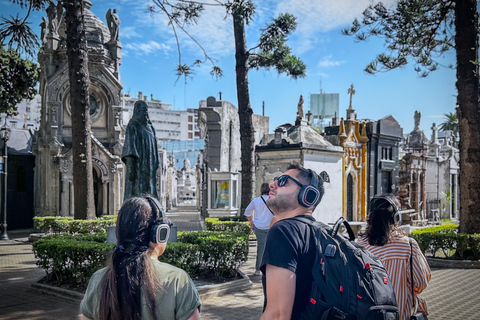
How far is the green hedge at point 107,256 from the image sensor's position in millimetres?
8641

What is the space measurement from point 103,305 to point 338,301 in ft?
4.21

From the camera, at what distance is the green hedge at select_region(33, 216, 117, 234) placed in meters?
15.7

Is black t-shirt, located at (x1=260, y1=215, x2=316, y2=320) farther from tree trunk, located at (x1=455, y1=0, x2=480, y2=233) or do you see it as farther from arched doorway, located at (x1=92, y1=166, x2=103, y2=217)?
arched doorway, located at (x1=92, y1=166, x2=103, y2=217)

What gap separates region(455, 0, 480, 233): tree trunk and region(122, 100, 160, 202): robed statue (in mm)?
8990

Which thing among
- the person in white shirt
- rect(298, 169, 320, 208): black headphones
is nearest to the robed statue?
the person in white shirt

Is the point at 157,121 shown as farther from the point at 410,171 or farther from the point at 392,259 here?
the point at 392,259

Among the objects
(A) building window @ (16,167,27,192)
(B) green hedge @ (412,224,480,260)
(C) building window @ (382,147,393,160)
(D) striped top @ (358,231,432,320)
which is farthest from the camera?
(A) building window @ (16,167,27,192)

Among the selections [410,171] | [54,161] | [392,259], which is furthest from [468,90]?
[54,161]

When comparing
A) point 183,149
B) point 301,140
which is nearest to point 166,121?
point 183,149

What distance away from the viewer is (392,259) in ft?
12.6

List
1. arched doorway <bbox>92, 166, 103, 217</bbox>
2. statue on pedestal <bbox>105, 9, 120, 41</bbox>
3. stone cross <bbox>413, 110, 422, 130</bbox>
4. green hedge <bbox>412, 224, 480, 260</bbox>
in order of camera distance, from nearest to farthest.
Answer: green hedge <bbox>412, 224, 480, 260</bbox> → arched doorway <bbox>92, 166, 103, 217</bbox> → statue on pedestal <bbox>105, 9, 120, 41</bbox> → stone cross <bbox>413, 110, 422, 130</bbox>

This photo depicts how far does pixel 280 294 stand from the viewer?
2.51 metres

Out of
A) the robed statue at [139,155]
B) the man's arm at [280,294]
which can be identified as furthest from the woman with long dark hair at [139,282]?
the robed statue at [139,155]

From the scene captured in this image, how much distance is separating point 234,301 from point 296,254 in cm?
600
